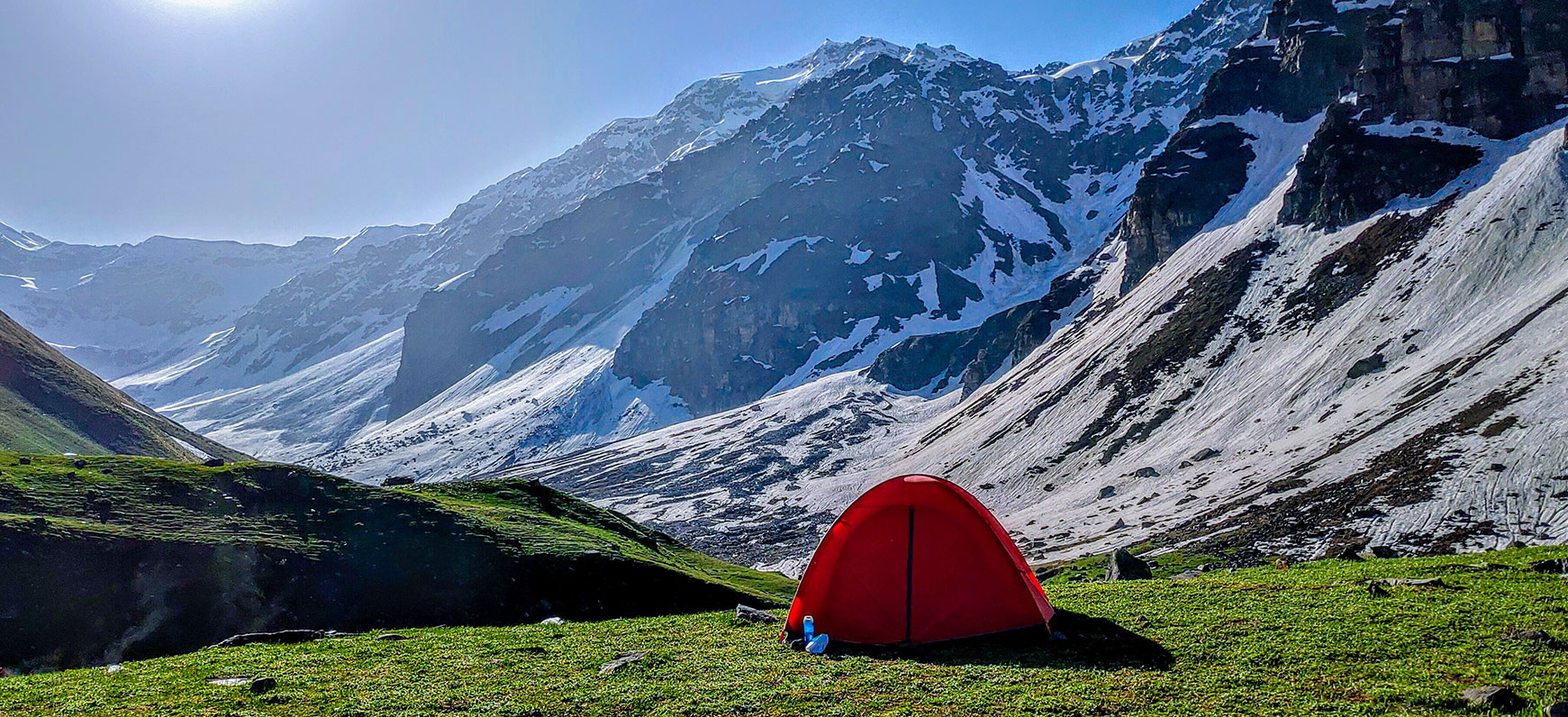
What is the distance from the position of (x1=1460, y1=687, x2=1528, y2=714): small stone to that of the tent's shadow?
4.65 metres

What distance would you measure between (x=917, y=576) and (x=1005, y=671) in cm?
456

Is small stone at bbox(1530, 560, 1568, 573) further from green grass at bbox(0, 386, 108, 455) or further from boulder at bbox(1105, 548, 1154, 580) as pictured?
green grass at bbox(0, 386, 108, 455)

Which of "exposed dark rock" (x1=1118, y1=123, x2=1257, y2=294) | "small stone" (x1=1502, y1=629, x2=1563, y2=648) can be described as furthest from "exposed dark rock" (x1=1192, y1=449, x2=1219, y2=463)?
"exposed dark rock" (x1=1118, y1=123, x2=1257, y2=294)

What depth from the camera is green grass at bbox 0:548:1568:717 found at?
1370cm

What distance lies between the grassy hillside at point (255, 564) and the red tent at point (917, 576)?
23.2 m

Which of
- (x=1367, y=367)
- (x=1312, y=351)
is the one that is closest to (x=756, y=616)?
(x=1367, y=367)

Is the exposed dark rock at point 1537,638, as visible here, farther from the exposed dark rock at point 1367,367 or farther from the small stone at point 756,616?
the exposed dark rock at point 1367,367

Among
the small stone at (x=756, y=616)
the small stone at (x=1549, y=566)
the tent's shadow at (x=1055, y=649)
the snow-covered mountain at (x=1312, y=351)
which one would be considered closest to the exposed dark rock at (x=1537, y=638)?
the tent's shadow at (x=1055, y=649)

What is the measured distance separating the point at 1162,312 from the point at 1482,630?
134688 mm

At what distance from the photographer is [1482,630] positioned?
616 inches

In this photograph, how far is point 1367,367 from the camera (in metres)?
88.2

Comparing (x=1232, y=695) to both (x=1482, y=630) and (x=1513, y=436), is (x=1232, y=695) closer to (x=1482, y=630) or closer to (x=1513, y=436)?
(x=1482, y=630)

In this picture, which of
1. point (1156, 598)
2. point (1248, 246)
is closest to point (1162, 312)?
point (1248, 246)

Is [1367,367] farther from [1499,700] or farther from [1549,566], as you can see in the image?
[1499,700]
